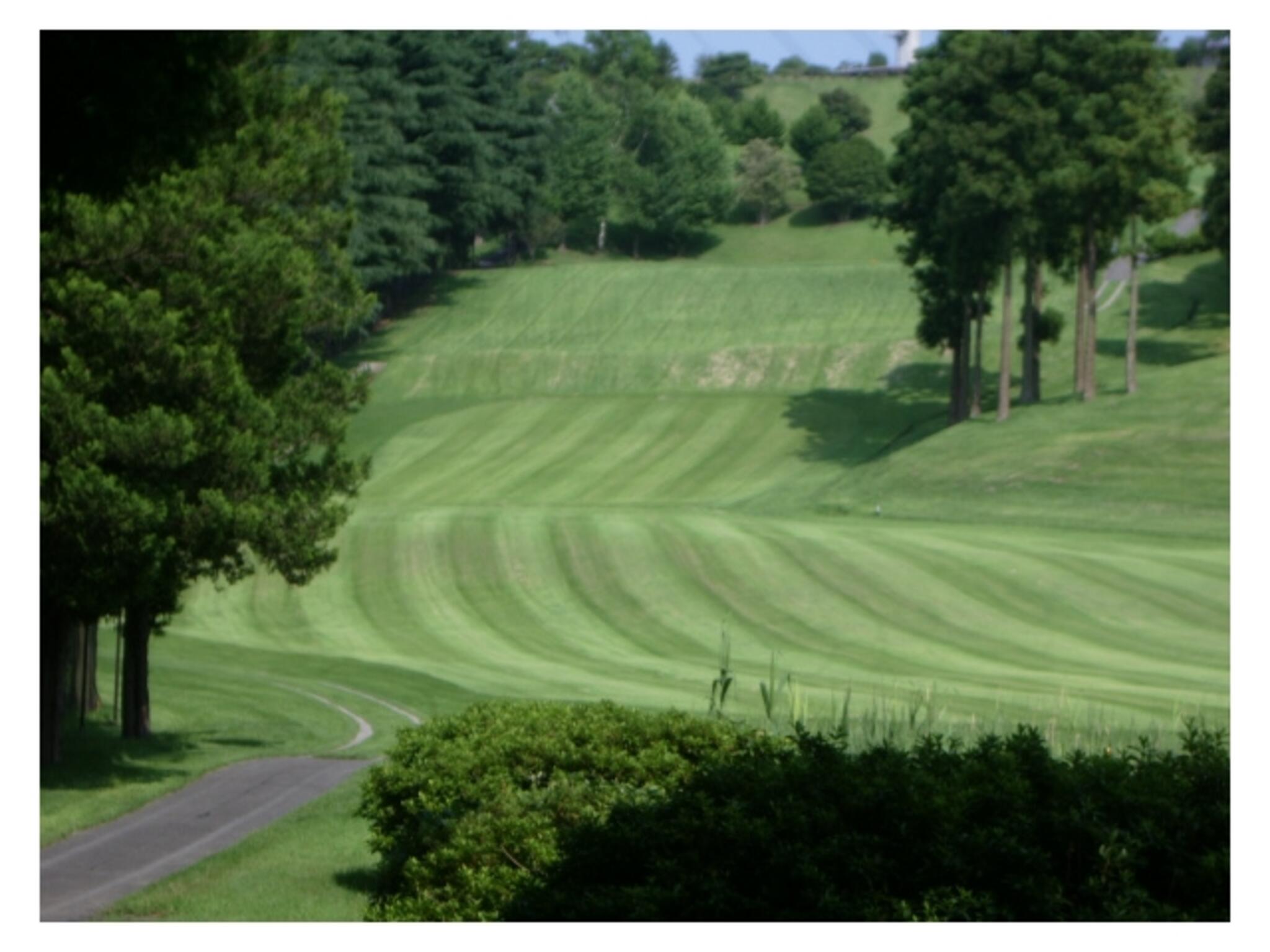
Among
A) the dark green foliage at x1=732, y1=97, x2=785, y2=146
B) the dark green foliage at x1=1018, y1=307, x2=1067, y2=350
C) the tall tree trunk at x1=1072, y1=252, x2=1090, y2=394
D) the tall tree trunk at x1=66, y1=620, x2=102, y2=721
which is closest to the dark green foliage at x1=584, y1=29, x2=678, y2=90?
the dark green foliage at x1=732, y1=97, x2=785, y2=146

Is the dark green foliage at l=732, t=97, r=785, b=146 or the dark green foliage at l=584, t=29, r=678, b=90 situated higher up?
the dark green foliage at l=584, t=29, r=678, b=90

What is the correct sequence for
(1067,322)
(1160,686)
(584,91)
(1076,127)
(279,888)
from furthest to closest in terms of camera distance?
(584,91) < (1067,322) < (1076,127) < (1160,686) < (279,888)

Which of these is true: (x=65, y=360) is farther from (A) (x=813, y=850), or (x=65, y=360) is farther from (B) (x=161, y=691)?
(A) (x=813, y=850)

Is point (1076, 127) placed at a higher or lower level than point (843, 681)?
higher

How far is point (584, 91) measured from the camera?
3553 inches

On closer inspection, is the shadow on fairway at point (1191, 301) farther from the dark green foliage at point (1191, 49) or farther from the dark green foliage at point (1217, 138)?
the dark green foliage at point (1191, 49)

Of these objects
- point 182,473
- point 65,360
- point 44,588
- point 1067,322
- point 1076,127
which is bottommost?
point 44,588

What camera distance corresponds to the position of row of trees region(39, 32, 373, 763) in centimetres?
1467

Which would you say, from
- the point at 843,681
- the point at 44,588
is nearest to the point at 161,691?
the point at 44,588

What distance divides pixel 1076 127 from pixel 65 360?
1686 inches

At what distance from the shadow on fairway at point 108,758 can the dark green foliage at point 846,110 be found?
4125 inches

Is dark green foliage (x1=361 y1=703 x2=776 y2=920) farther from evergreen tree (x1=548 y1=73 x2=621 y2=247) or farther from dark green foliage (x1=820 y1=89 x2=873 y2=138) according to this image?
dark green foliage (x1=820 y1=89 x2=873 y2=138)

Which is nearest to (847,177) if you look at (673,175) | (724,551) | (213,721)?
(673,175)

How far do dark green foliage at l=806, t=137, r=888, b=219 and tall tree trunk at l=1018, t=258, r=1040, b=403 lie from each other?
45.1 m
